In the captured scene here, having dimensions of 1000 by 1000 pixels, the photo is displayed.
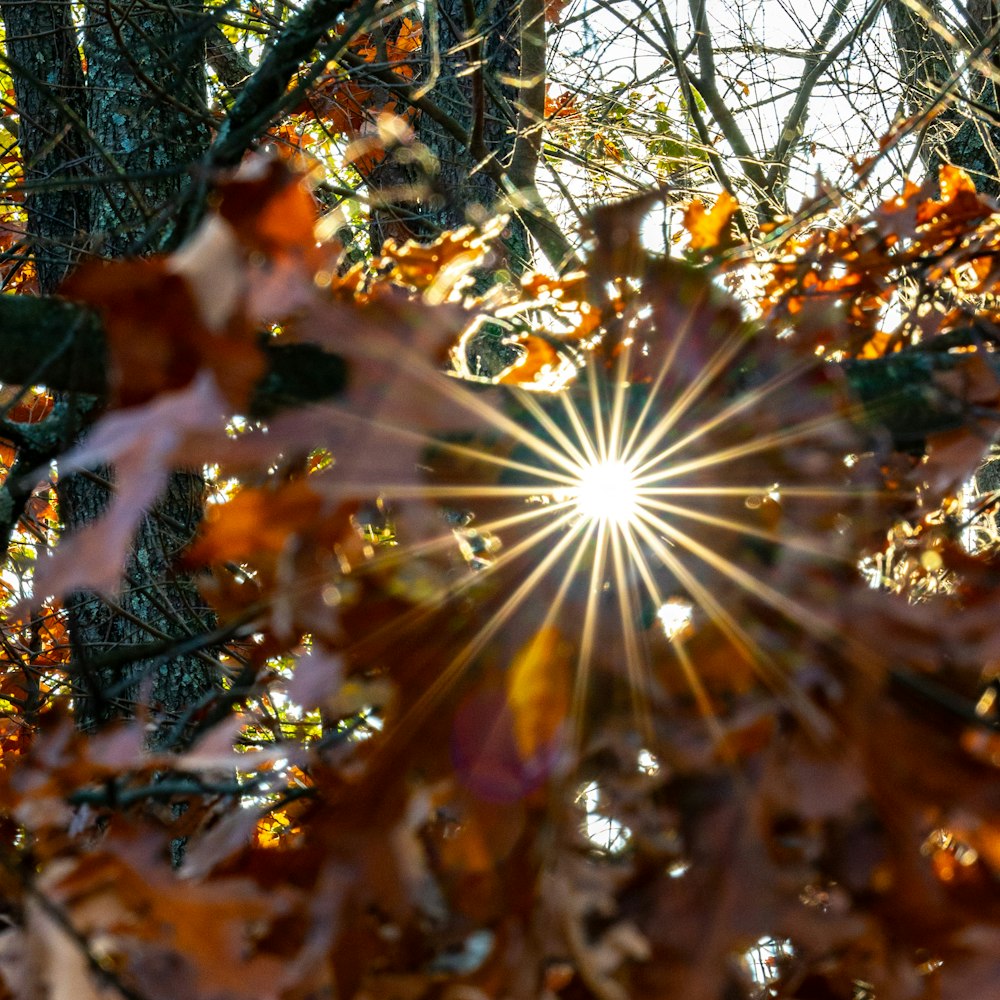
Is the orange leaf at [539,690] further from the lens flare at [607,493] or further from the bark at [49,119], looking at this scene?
the bark at [49,119]

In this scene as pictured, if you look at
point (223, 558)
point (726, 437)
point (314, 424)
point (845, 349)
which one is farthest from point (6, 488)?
point (845, 349)

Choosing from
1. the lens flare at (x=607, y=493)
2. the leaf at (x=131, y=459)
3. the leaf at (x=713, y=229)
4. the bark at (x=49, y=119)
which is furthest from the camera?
the bark at (x=49, y=119)

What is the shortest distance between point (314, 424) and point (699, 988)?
42 cm

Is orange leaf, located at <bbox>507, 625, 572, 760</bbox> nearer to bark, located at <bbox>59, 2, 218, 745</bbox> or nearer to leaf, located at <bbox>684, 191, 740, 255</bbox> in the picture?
leaf, located at <bbox>684, 191, 740, 255</bbox>

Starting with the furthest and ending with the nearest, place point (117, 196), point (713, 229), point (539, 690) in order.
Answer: point (117, 196) < point (713, 229) < point (539, 690)

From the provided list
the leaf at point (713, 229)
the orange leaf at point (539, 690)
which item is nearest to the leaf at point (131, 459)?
the orange leaf at point (539, 690)

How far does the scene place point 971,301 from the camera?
1507 millimetres

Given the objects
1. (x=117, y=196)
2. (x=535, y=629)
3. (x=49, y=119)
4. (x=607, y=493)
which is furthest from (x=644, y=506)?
(x=49, y=119)

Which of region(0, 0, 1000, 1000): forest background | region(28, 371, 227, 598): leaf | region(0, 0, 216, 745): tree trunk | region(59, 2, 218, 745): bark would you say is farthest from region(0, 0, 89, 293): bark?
region(28, 371, 227, 598): leaf

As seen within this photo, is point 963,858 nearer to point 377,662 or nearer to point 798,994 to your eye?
point 798,994

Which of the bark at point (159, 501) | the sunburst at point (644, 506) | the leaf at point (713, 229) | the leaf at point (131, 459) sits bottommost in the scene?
the leaf at point (131, 459)

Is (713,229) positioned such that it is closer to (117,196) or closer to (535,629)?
(535,629)

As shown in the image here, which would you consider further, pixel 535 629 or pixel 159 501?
pixel 159 501

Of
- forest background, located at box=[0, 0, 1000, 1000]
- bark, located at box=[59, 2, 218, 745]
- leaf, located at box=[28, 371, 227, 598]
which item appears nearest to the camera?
leaf, located at box=[28, 371, 227, 598]
